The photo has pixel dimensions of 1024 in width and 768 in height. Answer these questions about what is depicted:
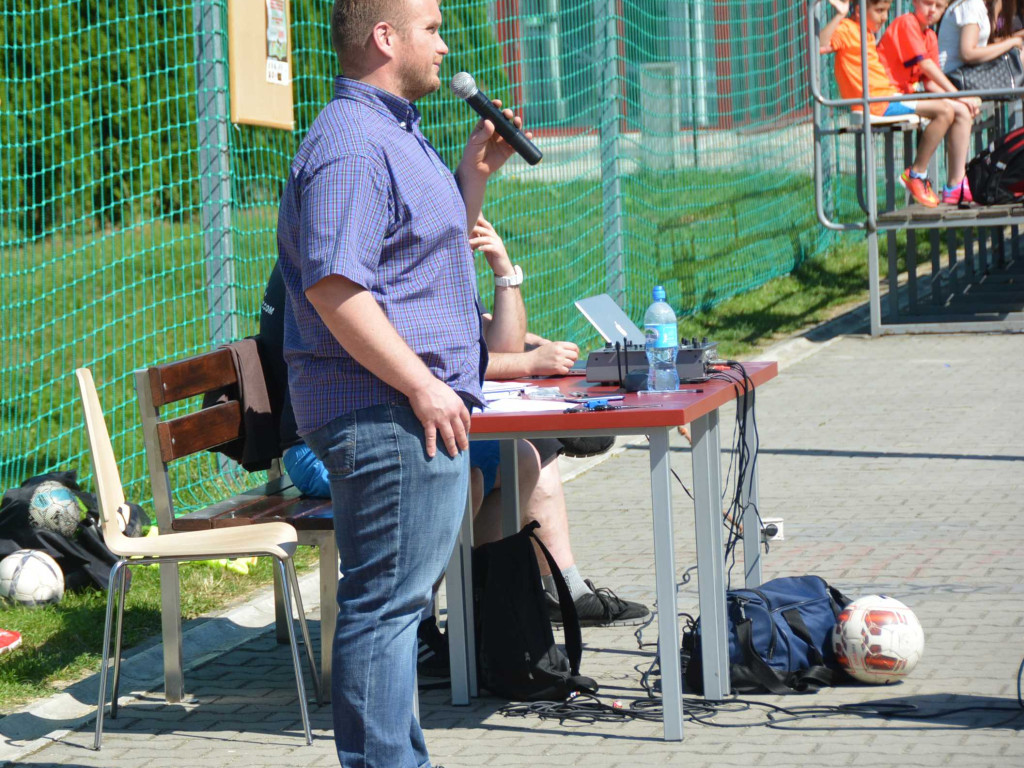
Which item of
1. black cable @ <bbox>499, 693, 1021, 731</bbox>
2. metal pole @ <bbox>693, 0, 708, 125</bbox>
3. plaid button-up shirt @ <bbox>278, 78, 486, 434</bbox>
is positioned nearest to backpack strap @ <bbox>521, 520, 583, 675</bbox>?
black cable @ <bbox>499, 693, 1021, 731</bbox>

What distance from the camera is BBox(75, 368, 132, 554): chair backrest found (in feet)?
13.9

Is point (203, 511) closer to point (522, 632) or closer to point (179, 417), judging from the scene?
point (179, 417)

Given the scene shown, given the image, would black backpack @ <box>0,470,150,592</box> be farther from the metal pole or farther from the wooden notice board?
the metal pole

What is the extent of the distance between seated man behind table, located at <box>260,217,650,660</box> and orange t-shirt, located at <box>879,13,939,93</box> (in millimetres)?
8025

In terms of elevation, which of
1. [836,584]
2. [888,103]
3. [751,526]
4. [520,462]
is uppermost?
[888,103]

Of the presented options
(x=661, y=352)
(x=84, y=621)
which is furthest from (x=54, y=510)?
(x=661, y=352)

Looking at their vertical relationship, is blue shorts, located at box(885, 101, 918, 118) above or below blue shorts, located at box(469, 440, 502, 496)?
above

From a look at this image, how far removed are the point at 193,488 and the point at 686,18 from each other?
773 centimetres

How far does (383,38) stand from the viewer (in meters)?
3.17

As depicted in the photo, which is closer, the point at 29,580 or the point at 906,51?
the point at 29,580

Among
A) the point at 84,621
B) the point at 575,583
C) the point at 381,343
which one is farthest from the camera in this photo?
the point at 84,621

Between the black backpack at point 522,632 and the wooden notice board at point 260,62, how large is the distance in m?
3.06

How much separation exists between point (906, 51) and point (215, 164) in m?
7.39

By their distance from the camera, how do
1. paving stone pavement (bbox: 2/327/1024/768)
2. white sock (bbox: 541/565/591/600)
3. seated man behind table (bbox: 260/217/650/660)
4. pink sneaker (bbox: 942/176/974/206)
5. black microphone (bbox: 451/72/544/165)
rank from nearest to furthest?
black microphone (bbox: 451/72/544/165), paving stone pavement (bbox: 2/327/1024/768), seated man behind table (bbox: 260/217/650/660), white sock (bbox: 541/565/591/600), pink sneaker (bbox: 942/176/974/206)
